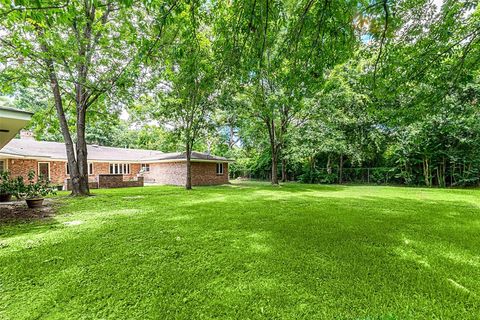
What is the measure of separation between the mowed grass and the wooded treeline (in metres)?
3.55

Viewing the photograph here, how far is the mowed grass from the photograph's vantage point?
85.5 inches

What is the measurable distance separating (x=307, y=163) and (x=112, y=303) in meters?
20.5

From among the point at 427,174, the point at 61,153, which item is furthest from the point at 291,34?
the point at 61,153

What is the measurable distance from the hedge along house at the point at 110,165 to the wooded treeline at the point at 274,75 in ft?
10.2

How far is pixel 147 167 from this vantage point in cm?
2292

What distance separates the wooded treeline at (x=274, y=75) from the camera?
4387 mm

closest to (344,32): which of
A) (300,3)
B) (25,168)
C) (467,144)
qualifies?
(300,3)

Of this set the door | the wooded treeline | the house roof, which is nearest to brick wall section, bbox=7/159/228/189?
the door

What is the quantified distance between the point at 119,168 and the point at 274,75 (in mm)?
20284

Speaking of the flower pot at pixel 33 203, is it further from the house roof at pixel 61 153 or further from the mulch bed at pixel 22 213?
the house roof at pixel 61 153

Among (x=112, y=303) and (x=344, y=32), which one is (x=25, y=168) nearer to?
(x=112, y=303)

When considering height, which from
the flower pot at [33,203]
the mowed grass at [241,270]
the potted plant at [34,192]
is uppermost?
the potted plant at [34,192]

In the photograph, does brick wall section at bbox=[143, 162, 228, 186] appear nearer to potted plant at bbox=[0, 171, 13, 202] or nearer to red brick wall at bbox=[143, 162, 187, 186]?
red brick wall at bbox=[143, 162, 187, 186]

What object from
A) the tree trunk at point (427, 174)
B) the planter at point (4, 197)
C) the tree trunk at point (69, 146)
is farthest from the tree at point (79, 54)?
the tree trunk at point (427, 174)
